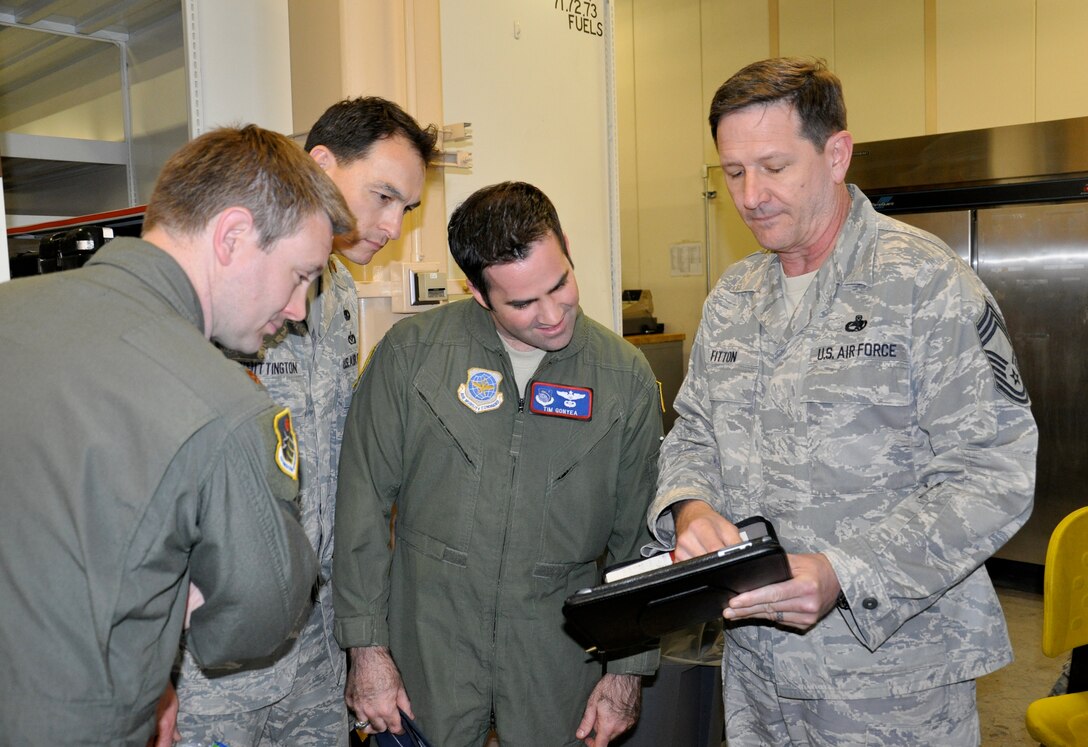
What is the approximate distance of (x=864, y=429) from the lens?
1414 millimetres

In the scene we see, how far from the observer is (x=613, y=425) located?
1774 millimetres

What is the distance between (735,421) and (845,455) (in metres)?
0.23

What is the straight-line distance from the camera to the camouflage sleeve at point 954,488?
4.25 feet

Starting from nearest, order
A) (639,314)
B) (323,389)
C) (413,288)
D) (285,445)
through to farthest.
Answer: (285,445)
(323,389)
(413,288)
(639,314)

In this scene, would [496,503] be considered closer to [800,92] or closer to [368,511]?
[368,511]

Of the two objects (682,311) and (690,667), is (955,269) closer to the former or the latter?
(690,667)

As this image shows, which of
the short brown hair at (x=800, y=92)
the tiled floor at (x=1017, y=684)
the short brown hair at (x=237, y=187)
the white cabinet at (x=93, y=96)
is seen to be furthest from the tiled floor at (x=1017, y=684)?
the white cabinet at (x=93, y=96)

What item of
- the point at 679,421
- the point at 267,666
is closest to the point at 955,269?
the point at 679,421

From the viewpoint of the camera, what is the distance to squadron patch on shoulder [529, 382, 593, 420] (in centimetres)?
174

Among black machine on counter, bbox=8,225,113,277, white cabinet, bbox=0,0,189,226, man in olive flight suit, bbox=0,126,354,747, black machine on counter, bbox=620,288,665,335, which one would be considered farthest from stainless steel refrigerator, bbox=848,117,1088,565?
man in olive flight suit, bbox=0,126,354,747

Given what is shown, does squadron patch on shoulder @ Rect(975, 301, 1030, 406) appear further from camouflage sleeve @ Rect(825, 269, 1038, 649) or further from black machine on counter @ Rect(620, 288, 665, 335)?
black machine on counter @ Rect(620, 288, 665, 335)

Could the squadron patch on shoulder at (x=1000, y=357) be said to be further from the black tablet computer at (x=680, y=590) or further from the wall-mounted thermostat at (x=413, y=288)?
the wall-mounted thermostat at (x=413, y=288)

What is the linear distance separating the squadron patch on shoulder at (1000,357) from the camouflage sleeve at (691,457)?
0.50 m

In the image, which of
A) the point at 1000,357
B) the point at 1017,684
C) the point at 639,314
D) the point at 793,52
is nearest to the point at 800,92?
the point at 1000,357
